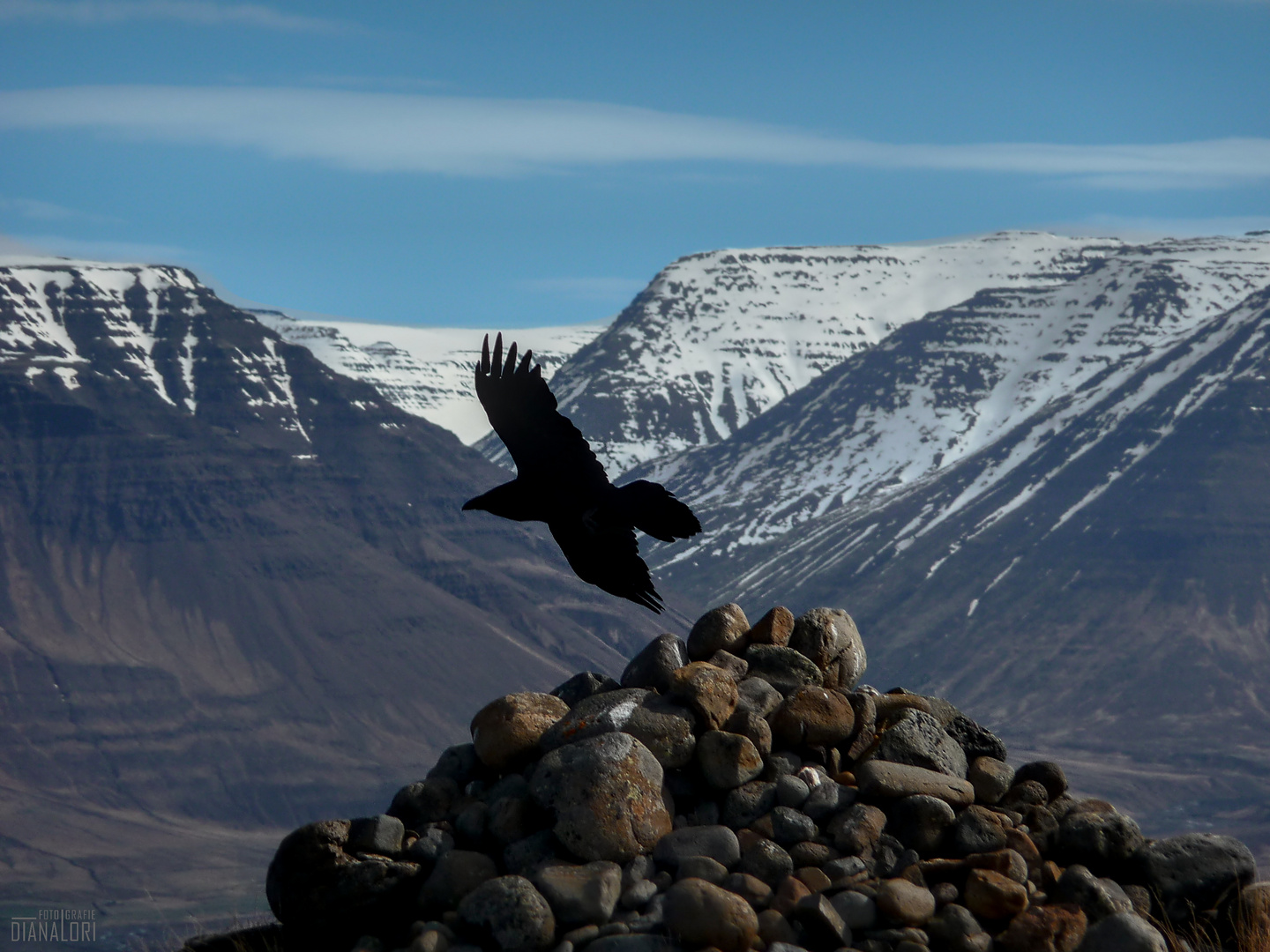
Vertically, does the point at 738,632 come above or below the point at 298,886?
above

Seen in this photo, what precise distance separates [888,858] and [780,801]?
155cm

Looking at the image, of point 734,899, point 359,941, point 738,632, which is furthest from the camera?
point 738,632

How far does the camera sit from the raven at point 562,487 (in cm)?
2039

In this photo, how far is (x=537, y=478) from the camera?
21047 millimetres

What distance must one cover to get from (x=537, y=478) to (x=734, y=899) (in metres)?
6.05

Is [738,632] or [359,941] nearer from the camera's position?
[359,941]

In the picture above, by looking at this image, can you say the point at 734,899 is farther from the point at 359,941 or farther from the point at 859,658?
the point at 859,658

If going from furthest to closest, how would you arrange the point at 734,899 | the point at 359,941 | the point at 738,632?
the point at 738,632, the point at 359,941, the point at 734,899

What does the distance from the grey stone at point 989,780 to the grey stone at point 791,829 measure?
107 inches

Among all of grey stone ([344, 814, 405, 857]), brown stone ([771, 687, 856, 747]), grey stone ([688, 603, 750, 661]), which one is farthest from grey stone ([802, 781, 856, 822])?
grey stone ([344, 814, 405, 857])

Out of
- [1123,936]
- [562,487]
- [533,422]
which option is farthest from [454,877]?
[1123,936]

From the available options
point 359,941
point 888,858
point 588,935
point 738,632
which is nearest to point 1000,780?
point 888,858

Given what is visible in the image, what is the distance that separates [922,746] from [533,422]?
6624 millimetres

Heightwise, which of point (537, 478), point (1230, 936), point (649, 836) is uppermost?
point (537, 478)
